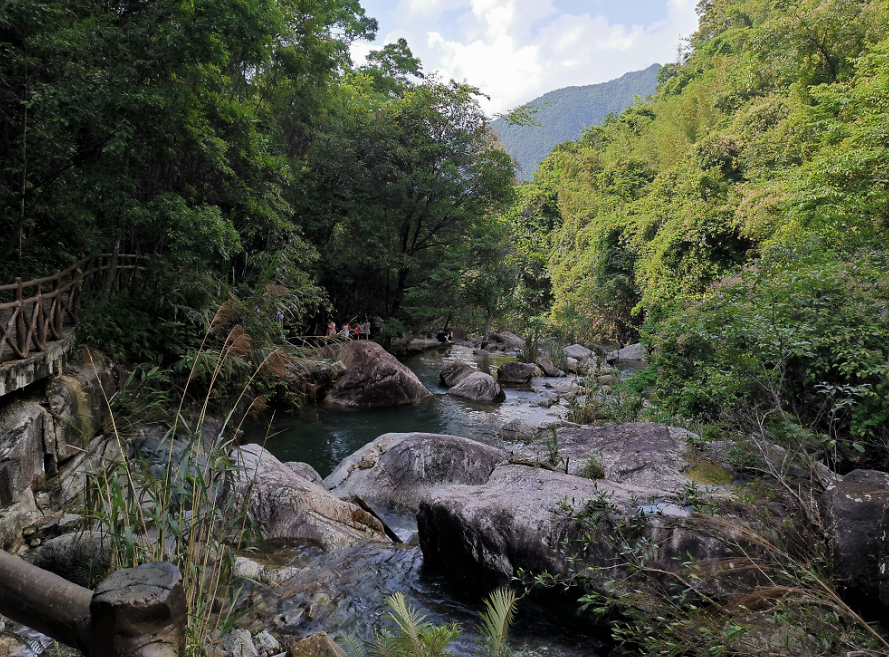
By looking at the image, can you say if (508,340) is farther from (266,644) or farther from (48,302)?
(266,644)

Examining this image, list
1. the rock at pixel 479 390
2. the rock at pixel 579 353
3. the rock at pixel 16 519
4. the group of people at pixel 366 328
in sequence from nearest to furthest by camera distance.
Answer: the rock at pixel 16 519, the rock at pixel 479 390, the group of people at pixel 366 328, the rock at pixel 579 353

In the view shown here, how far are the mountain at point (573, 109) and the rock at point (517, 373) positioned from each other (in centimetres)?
14049

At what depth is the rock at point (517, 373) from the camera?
632 inches

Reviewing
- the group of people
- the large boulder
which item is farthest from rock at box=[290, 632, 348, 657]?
the group of people

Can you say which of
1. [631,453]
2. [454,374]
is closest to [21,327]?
[631,453]

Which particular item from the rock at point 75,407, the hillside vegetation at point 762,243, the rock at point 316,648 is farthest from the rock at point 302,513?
the hillside vegetation at point 762,243

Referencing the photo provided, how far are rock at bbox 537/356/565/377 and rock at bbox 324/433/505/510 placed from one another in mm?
10433

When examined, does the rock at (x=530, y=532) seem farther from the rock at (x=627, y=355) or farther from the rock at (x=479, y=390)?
the rock at (x=627, y=355)

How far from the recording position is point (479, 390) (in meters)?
13.5

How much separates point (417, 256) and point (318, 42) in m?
7.81

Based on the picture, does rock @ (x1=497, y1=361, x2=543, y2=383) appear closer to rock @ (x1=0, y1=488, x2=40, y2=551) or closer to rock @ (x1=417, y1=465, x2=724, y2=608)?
rock @ (x1=417, y1=465, x2=724, y2=608)

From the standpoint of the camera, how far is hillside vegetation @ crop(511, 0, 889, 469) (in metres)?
4.86

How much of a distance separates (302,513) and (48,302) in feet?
15.6

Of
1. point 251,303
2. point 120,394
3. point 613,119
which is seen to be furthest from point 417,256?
point 613,119
